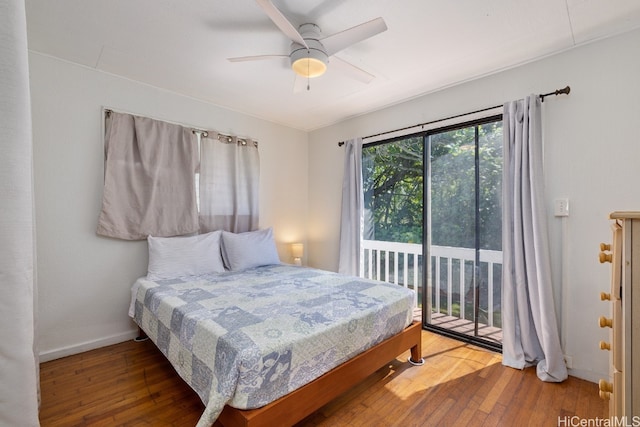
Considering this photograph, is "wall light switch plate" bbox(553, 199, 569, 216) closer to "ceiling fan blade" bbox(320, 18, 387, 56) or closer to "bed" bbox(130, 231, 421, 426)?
"bed" bbox(130, 231, 421, 426)

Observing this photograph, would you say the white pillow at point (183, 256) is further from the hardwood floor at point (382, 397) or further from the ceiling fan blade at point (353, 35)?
the ceiling fan blade at point (353, 35)

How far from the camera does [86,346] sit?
2457mm

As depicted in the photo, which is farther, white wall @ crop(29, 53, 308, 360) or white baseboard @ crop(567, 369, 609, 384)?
white wall @ crop(29, 53, 308, 360)

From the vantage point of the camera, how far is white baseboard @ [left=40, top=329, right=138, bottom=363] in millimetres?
2281

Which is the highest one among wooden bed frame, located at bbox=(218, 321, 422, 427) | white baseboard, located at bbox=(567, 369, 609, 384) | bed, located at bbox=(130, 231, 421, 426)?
bed, located at bbox=(130, 231, 421, 426)

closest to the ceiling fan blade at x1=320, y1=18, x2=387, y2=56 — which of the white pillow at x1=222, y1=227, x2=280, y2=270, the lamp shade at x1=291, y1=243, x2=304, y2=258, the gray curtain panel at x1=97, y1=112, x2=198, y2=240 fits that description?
the gray curtain panel at x1=97, y1=112, x2=198, y2=240

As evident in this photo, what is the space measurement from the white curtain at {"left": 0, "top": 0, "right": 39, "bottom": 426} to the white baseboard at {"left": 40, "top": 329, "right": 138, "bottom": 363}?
8.15ft

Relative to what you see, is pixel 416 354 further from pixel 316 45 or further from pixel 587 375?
pixel 316 45

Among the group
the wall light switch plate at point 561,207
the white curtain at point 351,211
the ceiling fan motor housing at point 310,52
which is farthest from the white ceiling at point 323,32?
the wall light switch plate at point 561,207

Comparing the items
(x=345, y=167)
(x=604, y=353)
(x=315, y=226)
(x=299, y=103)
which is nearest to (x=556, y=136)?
(x=604, y=353)

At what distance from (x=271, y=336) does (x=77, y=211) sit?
2171mm

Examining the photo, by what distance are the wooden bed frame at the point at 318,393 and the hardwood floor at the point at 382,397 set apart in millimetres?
184

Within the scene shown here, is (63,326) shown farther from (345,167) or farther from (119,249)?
(345,167)

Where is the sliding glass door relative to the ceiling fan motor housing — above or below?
below
